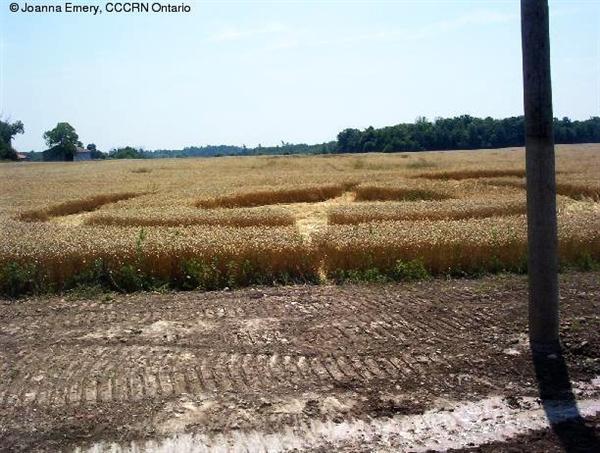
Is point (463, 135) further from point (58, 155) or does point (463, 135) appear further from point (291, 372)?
point (291, 372)

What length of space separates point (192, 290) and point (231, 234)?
91.3 inches

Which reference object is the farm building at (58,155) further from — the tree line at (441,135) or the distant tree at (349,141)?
the distant tree at (349,141)

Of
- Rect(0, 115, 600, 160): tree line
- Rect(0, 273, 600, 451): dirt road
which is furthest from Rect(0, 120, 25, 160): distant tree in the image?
Rect(0, 273, 600, 451): dirt road

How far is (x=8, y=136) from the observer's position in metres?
98.7

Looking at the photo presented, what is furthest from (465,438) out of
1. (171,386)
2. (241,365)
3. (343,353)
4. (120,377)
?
(120,377)

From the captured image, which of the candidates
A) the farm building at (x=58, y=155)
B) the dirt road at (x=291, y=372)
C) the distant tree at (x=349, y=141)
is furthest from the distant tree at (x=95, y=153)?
the dirt road at (x=291, y=372)

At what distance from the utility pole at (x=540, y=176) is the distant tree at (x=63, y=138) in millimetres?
109086

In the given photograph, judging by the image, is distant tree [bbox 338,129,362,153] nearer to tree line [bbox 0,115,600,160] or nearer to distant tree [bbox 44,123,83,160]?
tree line [bbox 0,115,600,160]

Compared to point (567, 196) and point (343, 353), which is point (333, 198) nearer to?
point (567, 196)

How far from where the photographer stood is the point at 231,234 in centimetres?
1239

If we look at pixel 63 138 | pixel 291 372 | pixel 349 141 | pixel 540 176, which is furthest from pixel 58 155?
pixel 540 176

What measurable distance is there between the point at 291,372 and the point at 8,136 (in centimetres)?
10702

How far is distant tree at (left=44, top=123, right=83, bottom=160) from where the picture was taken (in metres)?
104

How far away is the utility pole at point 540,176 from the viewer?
6.34 metres
